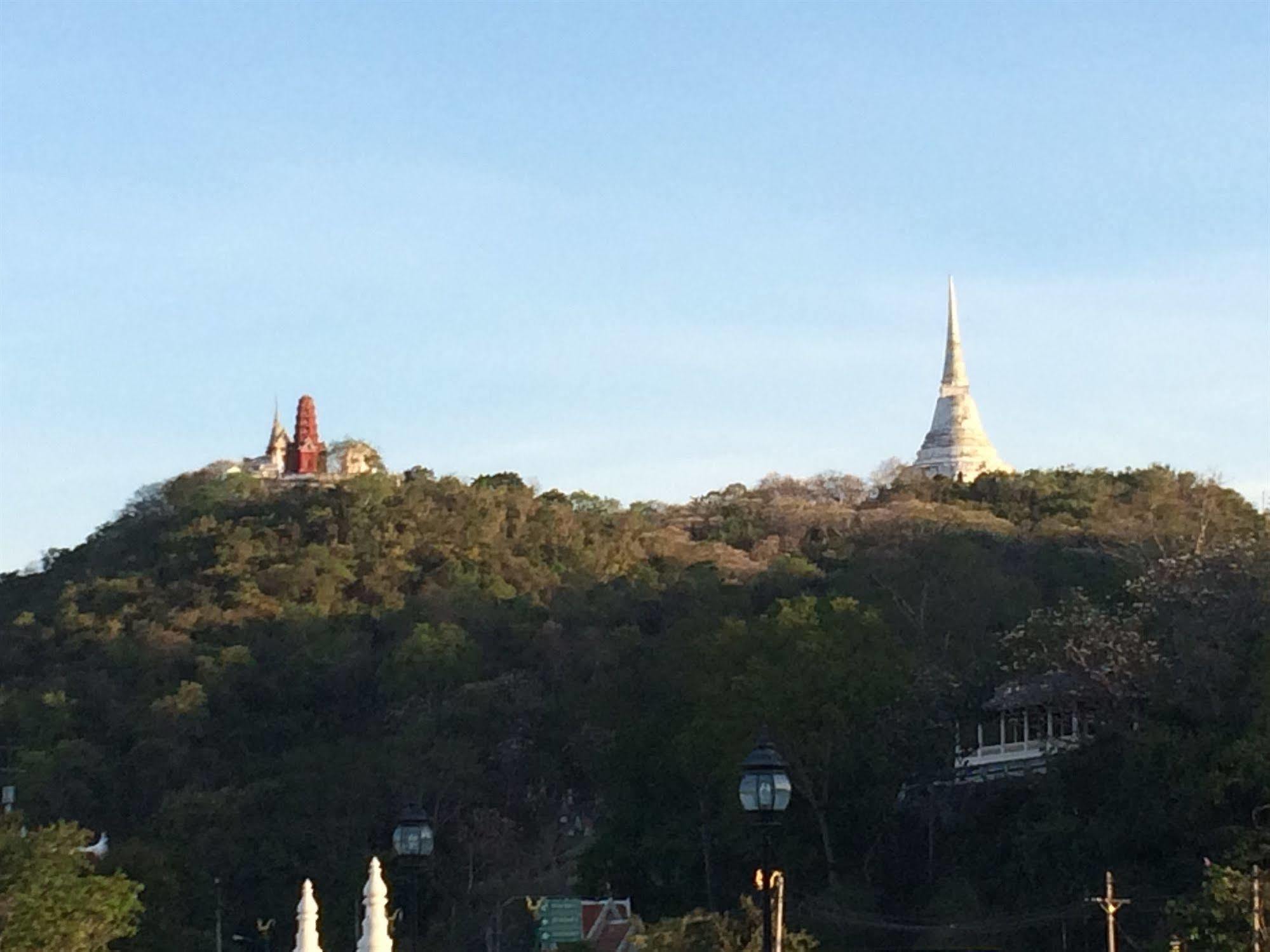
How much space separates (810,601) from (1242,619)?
448 inches

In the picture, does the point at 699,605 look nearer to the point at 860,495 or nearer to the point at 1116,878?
the point at 1116,878

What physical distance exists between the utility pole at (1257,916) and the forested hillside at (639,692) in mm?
2240

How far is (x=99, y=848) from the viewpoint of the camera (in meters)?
50.3

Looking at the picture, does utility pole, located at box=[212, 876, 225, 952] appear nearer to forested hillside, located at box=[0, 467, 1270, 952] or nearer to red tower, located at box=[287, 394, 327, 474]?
forested hillside, located at box=[0, 467, 1270, 952]

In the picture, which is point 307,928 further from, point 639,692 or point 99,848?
point 639,692

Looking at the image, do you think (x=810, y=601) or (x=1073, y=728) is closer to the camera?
(x=1073, y=728)

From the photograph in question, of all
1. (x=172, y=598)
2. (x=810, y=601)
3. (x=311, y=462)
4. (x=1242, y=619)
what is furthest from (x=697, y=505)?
(x=1242, y=619)

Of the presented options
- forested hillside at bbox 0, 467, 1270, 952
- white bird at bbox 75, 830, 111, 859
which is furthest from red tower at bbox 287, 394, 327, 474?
white bird at bbox 75, 830, 111, 859

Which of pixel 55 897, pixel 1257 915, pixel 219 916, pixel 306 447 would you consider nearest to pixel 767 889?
pixel 1257 915

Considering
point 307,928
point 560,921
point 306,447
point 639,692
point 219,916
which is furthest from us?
point 306,447

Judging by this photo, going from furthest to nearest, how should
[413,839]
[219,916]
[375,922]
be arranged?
[219,916] → [413,839] → [375,922]

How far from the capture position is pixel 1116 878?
130 feet

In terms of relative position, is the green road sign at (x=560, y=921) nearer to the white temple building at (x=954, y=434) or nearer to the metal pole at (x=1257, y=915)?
the metal pole at (x=1257, y=915)

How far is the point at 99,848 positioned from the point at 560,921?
9.93 meters
